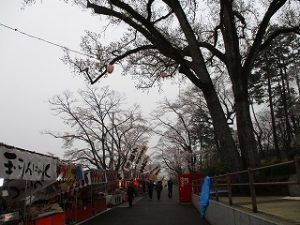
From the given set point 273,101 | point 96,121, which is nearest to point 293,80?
point 273,101

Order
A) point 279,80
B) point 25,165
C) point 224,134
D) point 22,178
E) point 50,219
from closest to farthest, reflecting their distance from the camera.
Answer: point 22,178, point 25,165, point 50,219, point 224,134, point 279,80

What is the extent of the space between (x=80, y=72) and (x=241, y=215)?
615 inches

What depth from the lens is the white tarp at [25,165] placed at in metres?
9.17

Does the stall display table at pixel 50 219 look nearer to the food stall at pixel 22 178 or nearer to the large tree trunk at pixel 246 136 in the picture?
the food stall at pixel 22 178

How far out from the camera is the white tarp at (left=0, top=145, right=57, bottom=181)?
9.17 metres

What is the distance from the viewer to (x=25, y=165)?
10.4 meters

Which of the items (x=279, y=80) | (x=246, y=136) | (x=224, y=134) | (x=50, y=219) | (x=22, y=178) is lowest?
(x=50, y=219)

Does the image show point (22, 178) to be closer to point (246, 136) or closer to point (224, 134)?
point (224, 134)

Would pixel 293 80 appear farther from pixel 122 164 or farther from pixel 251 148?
pixel 251 148

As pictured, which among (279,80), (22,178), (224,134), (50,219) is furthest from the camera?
(279,80)

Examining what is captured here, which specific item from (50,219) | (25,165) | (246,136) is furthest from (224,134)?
(25,165)

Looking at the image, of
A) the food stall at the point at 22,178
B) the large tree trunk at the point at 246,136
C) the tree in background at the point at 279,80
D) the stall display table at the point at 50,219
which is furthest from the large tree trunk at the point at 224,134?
the tree in background at the point at 279,80

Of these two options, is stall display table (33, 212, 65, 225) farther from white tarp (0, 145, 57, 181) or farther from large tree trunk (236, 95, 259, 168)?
large tree trunk (236, 95, 259, 168)

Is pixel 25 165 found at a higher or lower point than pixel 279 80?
lower
